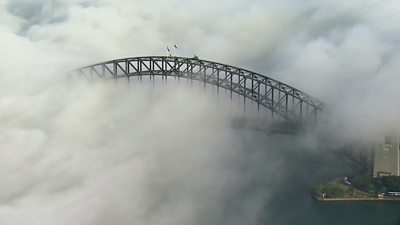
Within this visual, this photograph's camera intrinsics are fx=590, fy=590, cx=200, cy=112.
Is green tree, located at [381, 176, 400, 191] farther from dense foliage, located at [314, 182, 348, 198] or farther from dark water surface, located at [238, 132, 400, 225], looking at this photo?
dense foliage, located at [314, 182, 348, 198]

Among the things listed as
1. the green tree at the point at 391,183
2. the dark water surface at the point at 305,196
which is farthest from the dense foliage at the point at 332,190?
the green tree at the point at 391,183

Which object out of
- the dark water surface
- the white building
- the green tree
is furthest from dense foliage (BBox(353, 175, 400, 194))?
the dark water surface

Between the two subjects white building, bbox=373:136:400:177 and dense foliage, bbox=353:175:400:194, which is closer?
dense foliage, bbox=353:175:400:194

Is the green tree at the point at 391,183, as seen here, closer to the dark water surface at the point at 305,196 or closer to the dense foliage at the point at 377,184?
the dense foliage at the point at 377,184

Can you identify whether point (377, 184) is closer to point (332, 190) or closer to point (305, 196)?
point (332, 190)

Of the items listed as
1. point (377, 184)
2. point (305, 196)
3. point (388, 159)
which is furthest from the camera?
point (388, 159)

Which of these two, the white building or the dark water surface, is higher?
the white building

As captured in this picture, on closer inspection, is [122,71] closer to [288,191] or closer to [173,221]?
[288,191]

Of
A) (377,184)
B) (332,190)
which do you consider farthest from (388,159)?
(332,190)
